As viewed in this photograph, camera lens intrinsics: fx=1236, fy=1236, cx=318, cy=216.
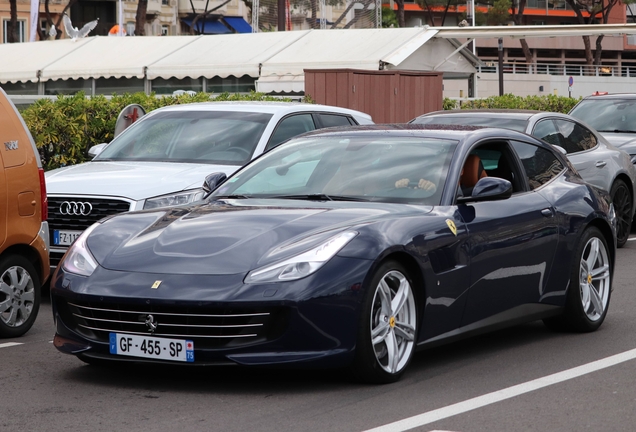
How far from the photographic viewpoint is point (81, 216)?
1022cm

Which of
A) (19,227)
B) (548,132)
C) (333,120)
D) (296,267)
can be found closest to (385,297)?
(296,267)

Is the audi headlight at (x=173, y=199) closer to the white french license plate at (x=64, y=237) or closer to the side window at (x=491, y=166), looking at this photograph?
the white french license plate at (x=64, y=237)

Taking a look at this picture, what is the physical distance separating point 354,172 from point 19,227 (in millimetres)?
2448

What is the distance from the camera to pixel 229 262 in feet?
20.5

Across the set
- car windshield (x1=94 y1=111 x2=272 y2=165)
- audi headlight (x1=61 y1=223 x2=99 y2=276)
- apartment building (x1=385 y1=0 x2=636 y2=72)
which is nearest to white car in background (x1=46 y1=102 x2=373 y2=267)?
car windshield (x1=94 y1=111 x2=272 y2=165)

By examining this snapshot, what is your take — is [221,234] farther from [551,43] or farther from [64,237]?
[551,43]

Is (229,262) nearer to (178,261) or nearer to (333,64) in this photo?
(178,261)

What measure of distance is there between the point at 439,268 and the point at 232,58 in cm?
2555

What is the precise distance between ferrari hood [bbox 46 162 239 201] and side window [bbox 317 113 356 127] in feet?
5.92

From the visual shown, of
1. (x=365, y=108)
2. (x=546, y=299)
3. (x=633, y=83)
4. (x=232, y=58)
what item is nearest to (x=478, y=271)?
(x=546, y=299)

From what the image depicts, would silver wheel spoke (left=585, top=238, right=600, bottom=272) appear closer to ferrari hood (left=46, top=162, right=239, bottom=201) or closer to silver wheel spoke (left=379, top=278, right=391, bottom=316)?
silver wheel spoke (left=379, top=278, right=391, bottom=316)

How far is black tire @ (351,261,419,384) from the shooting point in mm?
6262

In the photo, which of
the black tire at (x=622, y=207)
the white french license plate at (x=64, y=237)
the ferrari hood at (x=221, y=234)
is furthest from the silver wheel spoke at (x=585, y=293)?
the black tire at (x=622, y=207)

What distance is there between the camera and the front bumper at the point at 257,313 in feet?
19.9
